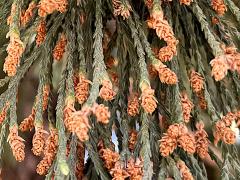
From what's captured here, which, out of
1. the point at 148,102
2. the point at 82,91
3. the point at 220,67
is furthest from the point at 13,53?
the point at 220,67

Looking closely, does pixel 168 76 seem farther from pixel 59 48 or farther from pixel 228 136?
pixel 59 48

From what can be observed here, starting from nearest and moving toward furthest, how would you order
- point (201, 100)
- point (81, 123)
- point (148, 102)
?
1. point (81, 123)
2. point (148, 102)
3. point (201, 100)

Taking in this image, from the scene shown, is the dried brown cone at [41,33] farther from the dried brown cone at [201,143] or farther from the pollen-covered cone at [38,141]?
the dried brown cone at [201,143]

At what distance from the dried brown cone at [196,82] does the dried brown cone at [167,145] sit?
0.15 meters

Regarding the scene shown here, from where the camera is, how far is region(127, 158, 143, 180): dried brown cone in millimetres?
764

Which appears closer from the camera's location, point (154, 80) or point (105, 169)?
point (105, 169)

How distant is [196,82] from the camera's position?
888mm

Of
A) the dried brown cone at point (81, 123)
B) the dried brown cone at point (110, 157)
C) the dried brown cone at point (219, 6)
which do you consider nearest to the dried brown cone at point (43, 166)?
the dried brown cone at point (110, 157)

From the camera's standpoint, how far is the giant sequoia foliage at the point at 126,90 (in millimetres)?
756

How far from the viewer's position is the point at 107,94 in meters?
0.70

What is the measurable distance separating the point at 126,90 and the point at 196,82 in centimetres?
15

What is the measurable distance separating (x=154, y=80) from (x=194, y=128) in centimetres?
14

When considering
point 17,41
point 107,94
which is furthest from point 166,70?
point 17,41

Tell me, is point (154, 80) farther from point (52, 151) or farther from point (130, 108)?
point (52, 151)
